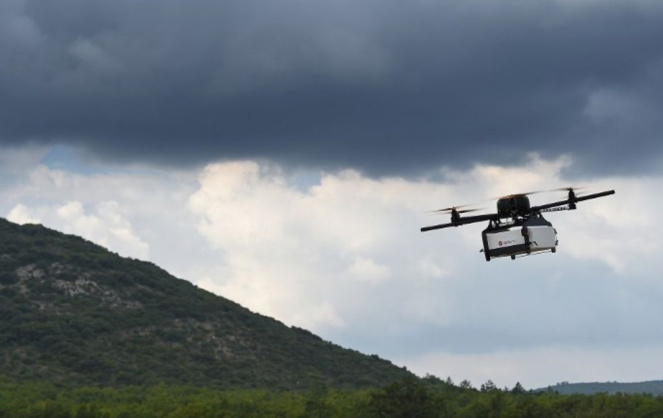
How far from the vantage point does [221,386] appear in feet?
567

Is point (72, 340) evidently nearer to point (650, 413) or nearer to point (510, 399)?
point (510, 399)

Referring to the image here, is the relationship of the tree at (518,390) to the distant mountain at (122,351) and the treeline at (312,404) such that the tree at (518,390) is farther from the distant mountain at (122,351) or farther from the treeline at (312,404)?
the distant mountain at (122,351)

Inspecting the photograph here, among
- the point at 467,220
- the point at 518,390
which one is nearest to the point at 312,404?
the point at 518,390

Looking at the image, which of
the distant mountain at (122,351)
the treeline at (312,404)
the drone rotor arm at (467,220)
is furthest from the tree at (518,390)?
the drone rotor arm at (467,220)

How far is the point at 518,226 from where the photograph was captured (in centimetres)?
6456

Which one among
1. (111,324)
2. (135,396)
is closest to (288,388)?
(111,324)

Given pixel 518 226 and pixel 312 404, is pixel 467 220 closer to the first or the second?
pixel 518 226

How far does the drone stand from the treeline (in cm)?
5961

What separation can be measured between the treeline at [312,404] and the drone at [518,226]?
59.6 metres

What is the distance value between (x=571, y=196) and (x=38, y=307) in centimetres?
13792

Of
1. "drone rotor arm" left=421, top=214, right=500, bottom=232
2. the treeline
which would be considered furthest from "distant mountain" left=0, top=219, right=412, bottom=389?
"drone rotor arm" left=421, top=214, right=500, bottom=232

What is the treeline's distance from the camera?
123 meters

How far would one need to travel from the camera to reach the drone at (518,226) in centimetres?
6350

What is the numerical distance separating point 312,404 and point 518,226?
68.3 m
